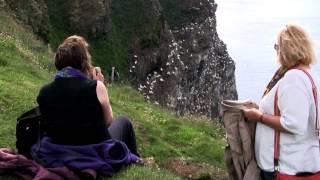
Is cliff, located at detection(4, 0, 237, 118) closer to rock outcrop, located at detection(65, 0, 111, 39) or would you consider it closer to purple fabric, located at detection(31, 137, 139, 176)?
rock outcrop, located at detection(65, 0, 111, 39)

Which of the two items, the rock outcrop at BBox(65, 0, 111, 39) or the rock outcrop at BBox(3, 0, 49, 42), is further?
the rock outcrop at BBox(65, 0, 111, 39)

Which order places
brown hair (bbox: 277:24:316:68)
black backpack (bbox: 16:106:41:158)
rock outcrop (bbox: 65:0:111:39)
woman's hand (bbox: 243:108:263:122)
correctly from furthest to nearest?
rock outcrop (bbox: 65:0:111:39) → black backpack (bbox: 16:106:41:158) → woman's hand (bbox: 243:108:263:122) → brown hair (bbox: 277:24:316:68)

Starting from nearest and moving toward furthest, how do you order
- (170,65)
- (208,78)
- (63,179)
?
(63,179)
(170,65)
(208,78)

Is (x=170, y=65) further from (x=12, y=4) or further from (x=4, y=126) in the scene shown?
(x=4, y=126)

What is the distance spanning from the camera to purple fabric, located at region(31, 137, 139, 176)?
29.2 ft

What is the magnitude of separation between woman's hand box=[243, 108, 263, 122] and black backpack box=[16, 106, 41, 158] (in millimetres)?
3125

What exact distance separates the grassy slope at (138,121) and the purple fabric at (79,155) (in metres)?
1.03

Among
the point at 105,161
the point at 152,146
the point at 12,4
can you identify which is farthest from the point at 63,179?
the point at 12,4

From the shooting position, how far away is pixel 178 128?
1798 cm

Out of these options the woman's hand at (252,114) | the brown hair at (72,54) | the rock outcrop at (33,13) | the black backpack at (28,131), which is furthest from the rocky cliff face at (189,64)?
the woman's hand at (252,114)

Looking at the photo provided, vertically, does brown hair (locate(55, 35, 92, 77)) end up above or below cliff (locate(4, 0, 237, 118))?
above

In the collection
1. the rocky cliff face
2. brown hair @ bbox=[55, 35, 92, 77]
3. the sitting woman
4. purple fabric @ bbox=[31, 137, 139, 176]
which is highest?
brown hair @ bbox=[55, 35, 92, 77]

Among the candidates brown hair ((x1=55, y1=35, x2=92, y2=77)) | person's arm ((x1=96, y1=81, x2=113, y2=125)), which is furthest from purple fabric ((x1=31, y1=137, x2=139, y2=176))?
brown hair ((x1=55, y1=35, x2=92, y2=77))

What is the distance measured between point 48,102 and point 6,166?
1114 millimetres
